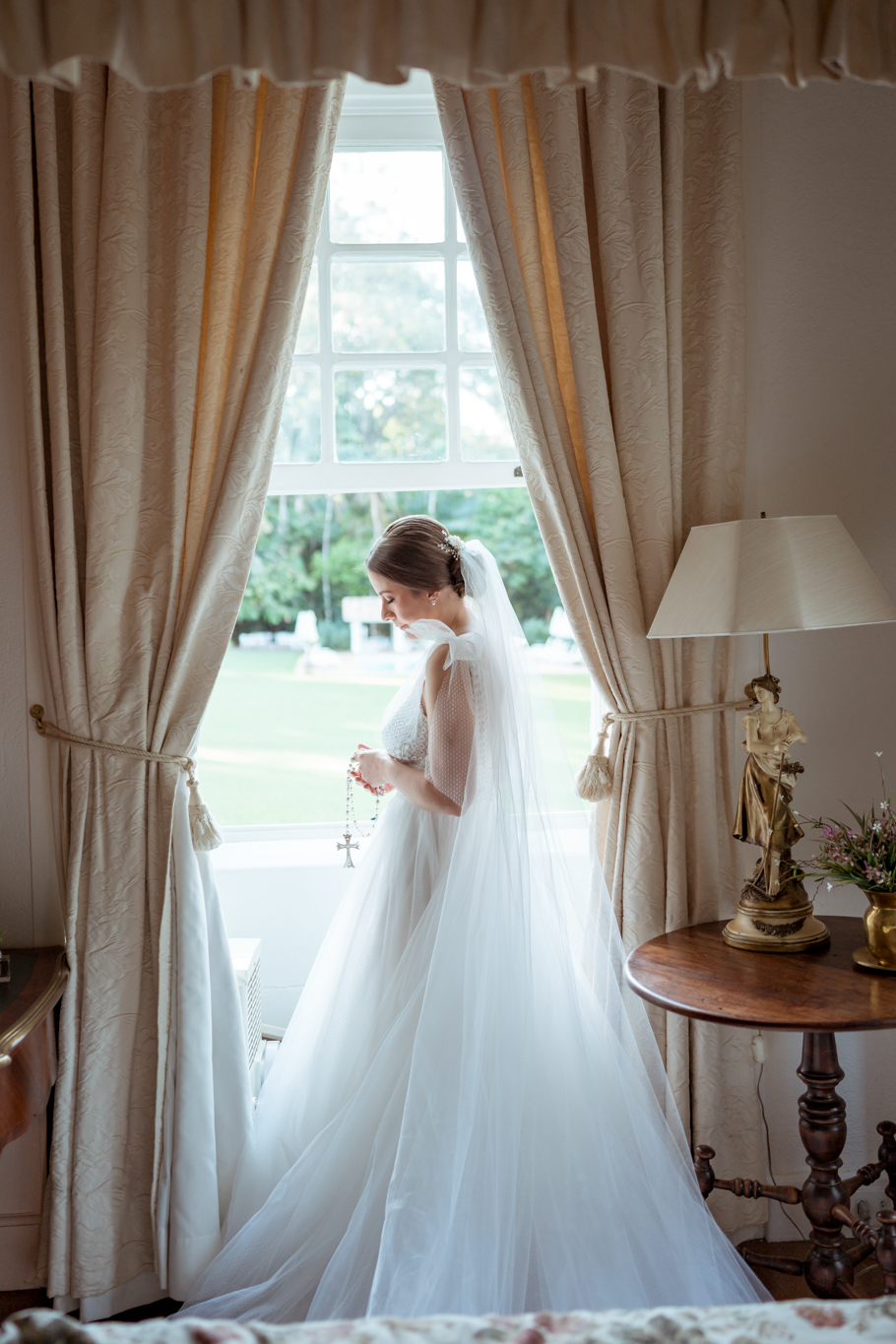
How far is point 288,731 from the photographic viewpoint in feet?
14.6

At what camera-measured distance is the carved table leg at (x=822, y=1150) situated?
2.02 m

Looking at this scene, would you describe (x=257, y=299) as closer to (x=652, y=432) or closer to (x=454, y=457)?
(x=454, y=457)

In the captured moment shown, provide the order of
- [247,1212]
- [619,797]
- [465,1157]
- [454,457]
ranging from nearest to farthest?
[465,1157] < [247,1212] < [619,797] < [454,457]

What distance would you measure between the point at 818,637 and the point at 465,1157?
4.88 feet

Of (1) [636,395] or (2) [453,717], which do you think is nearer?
(2) [453,717]

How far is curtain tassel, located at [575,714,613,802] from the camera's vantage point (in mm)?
2357

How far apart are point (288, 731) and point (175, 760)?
222 centimetres

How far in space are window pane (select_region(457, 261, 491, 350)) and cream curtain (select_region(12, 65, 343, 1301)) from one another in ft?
1.80

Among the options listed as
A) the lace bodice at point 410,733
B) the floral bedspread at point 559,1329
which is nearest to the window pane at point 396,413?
the lace bodice at point 410,733

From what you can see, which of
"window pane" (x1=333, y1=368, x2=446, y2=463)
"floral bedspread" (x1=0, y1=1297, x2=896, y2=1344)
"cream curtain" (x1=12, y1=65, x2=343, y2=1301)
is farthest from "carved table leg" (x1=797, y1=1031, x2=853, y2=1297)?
"window pane" (x1=333, y1=368, x2=446, y2=463)

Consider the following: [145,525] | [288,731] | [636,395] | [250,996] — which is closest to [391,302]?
[636,395]

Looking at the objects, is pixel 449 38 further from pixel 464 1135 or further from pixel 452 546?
pixel 464 1135

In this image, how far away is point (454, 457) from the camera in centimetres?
260

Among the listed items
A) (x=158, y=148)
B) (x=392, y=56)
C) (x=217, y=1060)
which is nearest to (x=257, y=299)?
(x=158, y=148)
